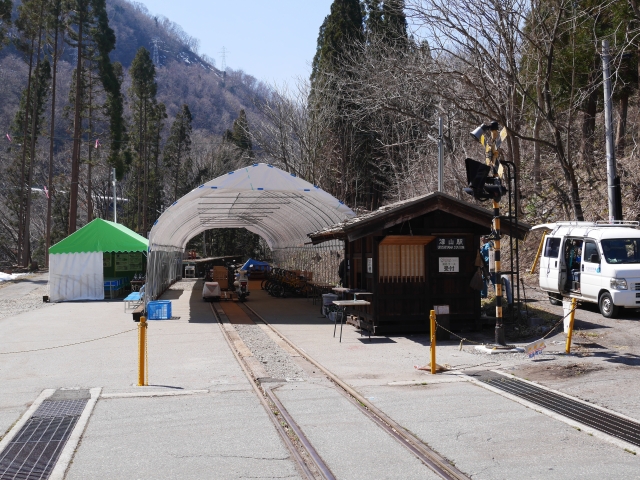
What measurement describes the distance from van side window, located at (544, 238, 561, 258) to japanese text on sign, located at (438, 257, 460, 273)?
378cm

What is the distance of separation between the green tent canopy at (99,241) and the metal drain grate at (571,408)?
20.7m

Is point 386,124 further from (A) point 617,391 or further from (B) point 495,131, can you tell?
(A) point 617,391

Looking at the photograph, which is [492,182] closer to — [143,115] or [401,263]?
[401,263]

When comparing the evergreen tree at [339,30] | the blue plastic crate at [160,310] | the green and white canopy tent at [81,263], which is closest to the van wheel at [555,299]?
the blue plastic crate at [160,310]

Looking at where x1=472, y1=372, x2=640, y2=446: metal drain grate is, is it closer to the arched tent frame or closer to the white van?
the white van

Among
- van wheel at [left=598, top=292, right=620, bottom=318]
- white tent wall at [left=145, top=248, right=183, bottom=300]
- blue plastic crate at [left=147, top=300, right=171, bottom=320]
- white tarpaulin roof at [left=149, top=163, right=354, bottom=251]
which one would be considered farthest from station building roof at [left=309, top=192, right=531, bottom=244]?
white tent wall at [left=145, top=248, right=183, bottom=300]

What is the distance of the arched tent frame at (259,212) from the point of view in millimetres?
20781

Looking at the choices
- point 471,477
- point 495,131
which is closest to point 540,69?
point 495,131

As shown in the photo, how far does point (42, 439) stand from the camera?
6.67m

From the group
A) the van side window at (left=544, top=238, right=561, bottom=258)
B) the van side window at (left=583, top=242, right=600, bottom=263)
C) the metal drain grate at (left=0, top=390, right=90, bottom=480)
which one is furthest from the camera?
the van side window at (left=544, top=238, right=561, bottom=258)

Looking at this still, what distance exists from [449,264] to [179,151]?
56.0m

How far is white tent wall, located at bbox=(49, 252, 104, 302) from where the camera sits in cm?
2653

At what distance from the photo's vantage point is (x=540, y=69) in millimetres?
20344

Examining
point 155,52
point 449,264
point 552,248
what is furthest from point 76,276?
point 155,52
